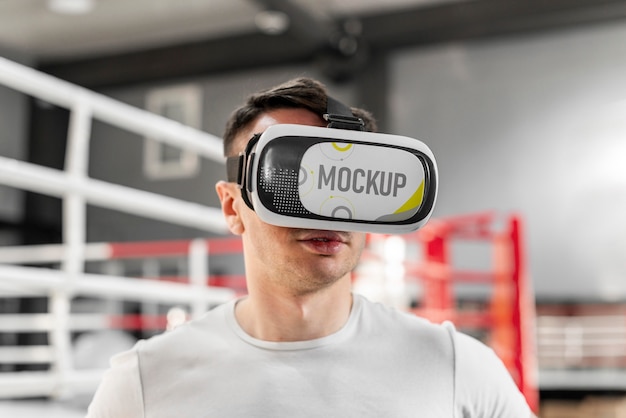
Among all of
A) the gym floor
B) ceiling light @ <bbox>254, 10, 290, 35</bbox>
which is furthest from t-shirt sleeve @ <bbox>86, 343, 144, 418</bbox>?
ceiling light @ <bbox>254, 10, 290, 35</bbox>

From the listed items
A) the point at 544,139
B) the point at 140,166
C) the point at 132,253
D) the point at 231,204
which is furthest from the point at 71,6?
the point at 231,204

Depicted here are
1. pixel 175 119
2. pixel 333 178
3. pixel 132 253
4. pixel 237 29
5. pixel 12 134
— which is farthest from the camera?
pixel 12 134

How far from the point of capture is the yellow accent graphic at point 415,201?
69 cm

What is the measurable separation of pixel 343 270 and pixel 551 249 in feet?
13.0

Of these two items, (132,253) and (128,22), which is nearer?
(132,253)

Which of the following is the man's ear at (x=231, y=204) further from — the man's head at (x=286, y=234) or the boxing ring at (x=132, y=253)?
the boxing ring at (x=132, y=253)

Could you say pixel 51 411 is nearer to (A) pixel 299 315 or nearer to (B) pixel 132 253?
(A) pixel 299 315

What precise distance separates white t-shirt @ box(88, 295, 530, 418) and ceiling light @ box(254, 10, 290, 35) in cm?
370

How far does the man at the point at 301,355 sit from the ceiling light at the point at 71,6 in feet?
14.7

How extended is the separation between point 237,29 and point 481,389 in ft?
15.5

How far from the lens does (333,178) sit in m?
0.66

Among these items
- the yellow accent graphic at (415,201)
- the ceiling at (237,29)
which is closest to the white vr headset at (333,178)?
the yellow accent graphic at (415,201)

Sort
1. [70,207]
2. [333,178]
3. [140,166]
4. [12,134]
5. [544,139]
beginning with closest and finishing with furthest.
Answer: [333,178], [70,207], [544,139], [140,166], [12,134]

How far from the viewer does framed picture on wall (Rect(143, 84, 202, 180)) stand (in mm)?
5398
